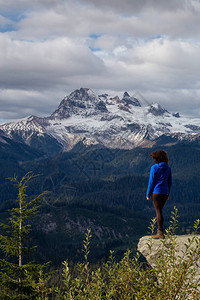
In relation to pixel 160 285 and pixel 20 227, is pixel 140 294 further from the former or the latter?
pixel 20 227

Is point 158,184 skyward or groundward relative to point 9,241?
skyward

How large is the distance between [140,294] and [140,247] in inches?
316

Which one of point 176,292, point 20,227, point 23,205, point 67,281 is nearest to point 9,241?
point 20,227

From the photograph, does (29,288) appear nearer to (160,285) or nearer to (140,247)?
(140,247)

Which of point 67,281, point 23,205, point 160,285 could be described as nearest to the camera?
point 67,281

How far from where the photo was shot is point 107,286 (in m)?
15.4

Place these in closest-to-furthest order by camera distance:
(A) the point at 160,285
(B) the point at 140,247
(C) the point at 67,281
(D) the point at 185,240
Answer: (C) the point at 67,281
(A) the point at 160,285
(D) the point at 185,240
(B) the point at 140,247

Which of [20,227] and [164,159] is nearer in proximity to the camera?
[164,159]

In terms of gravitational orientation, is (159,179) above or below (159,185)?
above

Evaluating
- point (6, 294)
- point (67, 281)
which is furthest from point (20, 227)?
point (67, 281)

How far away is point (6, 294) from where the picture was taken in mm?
24891

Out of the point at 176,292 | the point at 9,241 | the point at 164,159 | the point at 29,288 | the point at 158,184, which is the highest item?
the point at 164,159

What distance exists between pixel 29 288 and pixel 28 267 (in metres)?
2.04

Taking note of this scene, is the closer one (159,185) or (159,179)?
(159,185)
